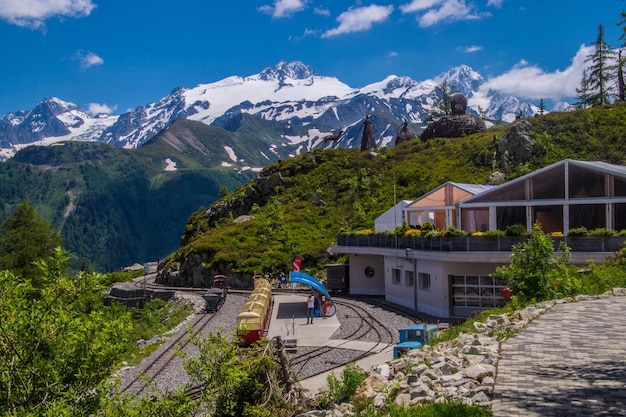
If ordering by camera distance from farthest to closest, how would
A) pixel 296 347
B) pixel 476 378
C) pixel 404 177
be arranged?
pixel 404 177
pixel 296 347
pixel 476 378

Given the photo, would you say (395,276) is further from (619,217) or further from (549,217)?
(619,217)

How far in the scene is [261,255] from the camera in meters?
46.3

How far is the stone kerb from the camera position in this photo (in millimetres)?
8133

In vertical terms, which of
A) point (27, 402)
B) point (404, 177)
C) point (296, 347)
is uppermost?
point (404, 177)

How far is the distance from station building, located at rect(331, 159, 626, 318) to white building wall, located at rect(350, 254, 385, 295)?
5018mm

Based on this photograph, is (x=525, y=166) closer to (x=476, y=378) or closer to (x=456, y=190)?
(x=456, y=190)

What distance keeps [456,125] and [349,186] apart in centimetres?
1793

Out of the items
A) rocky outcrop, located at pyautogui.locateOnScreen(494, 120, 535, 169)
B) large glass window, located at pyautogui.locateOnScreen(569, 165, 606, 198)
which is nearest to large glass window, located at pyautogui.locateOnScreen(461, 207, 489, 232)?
large glass window, located at pyautogui.locateOnScreen(569, 165, 606, 198)

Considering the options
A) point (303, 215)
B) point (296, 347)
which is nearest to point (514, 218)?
point (296, 347)

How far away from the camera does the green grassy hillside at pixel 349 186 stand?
47.4 meters

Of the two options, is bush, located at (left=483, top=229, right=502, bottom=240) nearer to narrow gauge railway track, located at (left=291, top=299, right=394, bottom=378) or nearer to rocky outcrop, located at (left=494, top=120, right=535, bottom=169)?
narrow gauge railway track, located at (left=291, top=299, right=394, bottom=378)

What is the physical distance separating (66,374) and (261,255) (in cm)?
3795

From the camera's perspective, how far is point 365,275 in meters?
36.8

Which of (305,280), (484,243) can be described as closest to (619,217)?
(484,243)
